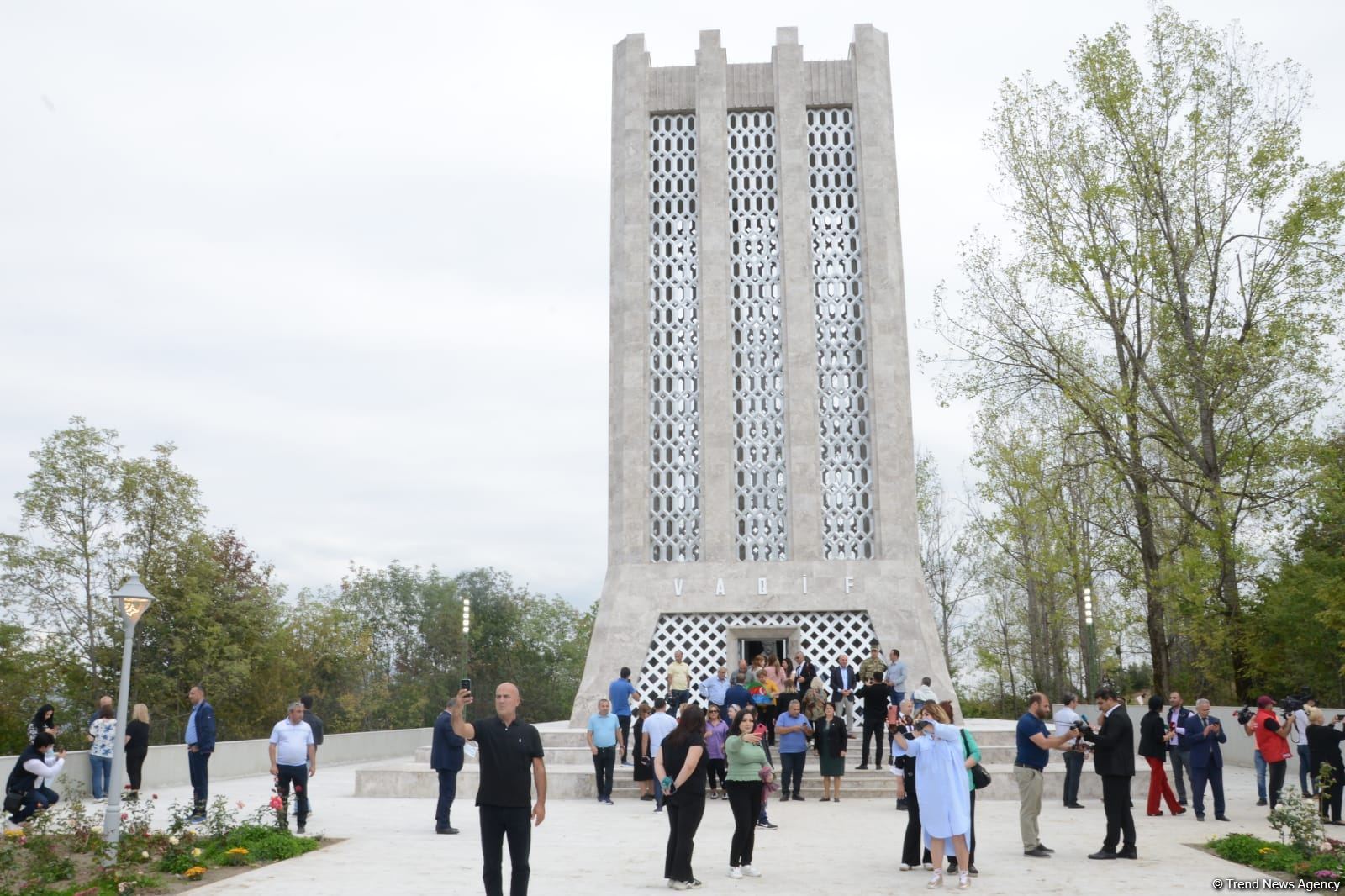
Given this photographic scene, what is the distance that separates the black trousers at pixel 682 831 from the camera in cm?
889

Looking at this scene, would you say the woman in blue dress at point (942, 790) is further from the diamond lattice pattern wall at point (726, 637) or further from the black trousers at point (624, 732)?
the diamond lattice pattern wall at point (726, 637)

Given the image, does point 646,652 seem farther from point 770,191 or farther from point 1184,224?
point 1184,224

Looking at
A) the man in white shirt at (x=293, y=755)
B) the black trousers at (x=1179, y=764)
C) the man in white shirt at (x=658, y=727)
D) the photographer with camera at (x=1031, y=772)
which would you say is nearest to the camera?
the photographer with camera at (x=1031, y=772)

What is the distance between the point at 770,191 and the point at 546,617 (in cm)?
3177

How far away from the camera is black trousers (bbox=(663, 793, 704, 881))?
889 centimetres

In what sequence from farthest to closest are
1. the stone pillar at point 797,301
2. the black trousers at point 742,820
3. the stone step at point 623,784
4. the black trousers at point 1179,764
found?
the stone pillar at point 797,301 < the stone step at point 623,784 < the black trousers at point 1179,764 < the black trousers at point 742,820

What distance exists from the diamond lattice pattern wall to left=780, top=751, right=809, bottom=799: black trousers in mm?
7582

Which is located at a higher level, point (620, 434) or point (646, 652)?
point (620, 434)

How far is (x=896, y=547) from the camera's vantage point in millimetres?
23891

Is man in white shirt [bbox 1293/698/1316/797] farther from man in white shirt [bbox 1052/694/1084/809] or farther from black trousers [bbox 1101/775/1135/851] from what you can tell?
black trousers [bbox 1101/775/1135/851]

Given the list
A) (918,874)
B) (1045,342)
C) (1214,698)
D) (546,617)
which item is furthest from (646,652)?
(546,617)

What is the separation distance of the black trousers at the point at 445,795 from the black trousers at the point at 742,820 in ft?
13.5

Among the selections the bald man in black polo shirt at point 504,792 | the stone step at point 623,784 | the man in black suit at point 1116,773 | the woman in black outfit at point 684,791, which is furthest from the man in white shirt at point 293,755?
the man in black suit at point 1116,773

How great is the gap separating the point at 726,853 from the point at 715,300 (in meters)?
16.2
